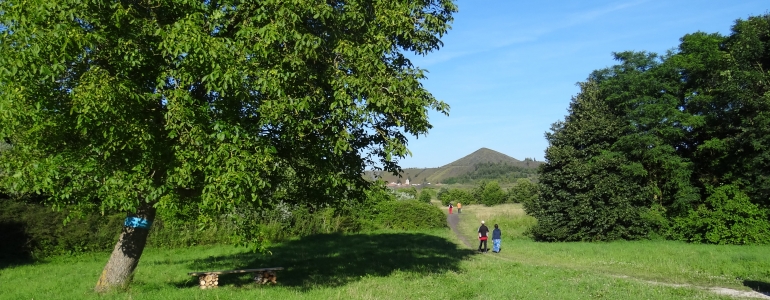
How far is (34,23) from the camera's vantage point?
7211 millimetres

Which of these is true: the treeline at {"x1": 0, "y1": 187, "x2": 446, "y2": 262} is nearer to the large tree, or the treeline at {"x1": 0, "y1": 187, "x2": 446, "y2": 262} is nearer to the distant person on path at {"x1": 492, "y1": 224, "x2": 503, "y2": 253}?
the large tree

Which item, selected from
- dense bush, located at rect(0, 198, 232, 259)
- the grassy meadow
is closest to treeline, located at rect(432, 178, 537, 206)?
the grassy meadow

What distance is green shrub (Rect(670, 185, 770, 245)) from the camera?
74.0 feet

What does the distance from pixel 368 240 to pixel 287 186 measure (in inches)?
582

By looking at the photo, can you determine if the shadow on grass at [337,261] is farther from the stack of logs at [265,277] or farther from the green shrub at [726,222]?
the green shrub at [726,222]

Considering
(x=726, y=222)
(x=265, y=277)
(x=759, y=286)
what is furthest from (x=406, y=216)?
(x=759, y=286)

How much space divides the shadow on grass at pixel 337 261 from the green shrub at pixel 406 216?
246 inches

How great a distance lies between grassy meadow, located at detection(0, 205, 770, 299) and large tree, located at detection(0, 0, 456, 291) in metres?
2.89

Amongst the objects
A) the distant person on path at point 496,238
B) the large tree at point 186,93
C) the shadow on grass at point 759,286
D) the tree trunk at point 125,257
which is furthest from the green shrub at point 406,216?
the large tree at point 186,93

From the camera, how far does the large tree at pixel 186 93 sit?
7.25m

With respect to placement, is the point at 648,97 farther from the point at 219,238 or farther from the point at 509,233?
the point at 219,238

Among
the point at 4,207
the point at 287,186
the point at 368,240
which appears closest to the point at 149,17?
the point at 287,186

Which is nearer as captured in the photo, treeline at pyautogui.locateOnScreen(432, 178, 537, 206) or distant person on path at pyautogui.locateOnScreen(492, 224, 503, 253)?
distant person on path at pyautogui.locateOnScreen(492, 224, 503, 253)

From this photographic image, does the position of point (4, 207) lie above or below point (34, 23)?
below
